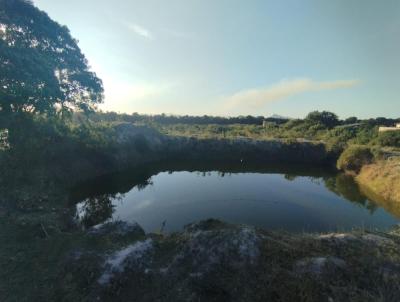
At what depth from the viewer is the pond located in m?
14.0

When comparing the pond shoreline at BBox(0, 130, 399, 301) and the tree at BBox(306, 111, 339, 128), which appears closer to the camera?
the pond shoreline at BBox(0, 130, 399, 301)

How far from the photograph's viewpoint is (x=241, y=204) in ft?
54.5

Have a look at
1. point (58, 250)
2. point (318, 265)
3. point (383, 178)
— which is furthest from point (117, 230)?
point (383, 178)

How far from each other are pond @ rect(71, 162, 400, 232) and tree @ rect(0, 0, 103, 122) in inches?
259

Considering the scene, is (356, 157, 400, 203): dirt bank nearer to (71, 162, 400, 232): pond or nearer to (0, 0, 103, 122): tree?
(71, 162, 400, 232): pond

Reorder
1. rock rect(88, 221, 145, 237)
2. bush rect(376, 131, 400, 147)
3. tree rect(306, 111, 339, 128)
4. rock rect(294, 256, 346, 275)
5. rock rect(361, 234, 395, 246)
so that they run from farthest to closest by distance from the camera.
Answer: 1. tree rect(306, 111, 339, 128)
2. bush rect(376, 131, 400, 147)
3. rock rect(88, 221, 145, 237)
4. rock rect(361, 234, 395, 246)
5. rock rect(294, 256, 346, 275)

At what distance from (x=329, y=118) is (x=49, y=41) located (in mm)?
67893

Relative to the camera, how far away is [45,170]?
59.0 ft

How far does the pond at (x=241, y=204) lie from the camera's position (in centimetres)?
1402

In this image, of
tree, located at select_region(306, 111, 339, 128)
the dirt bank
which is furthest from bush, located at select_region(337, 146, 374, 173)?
tree, located at select_region(306, 111, 339, 128)

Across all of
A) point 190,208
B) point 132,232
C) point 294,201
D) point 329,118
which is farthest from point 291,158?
point 329,118

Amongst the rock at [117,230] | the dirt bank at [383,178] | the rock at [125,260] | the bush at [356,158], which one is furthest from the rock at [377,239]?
the bush at [356,158]

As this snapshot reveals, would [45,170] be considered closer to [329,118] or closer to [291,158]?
[291,158]

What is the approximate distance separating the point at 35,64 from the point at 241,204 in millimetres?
15419
